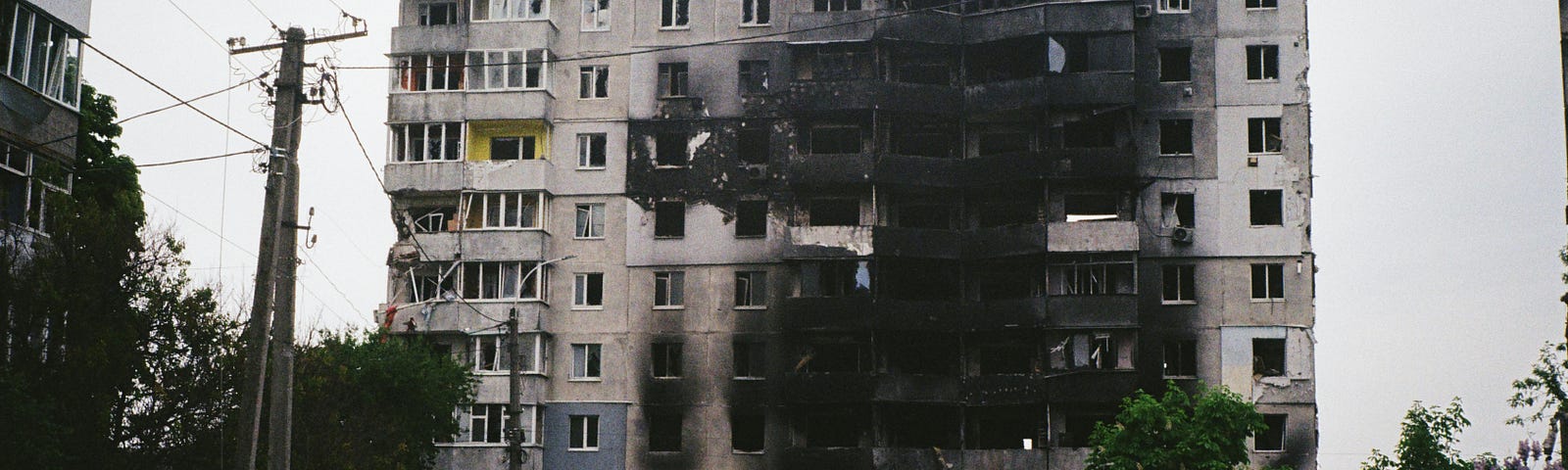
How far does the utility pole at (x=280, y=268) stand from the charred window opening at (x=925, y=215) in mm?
38054

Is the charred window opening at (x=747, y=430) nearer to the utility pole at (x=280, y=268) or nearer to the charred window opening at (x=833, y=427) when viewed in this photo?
the charred window opening at (x=833, y=427)

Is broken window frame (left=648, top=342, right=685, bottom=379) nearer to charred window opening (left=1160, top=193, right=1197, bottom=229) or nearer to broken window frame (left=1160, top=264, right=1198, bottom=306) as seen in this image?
broken window frame (left=1160, top=264, right=1198, bottom=306)

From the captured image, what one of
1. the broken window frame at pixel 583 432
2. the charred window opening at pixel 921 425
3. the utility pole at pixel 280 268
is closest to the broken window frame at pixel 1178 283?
the charred window opening at pixel 921 425

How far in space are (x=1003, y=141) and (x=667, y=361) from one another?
604 inches

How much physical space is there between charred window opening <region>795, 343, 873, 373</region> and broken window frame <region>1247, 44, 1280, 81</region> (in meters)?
17.7

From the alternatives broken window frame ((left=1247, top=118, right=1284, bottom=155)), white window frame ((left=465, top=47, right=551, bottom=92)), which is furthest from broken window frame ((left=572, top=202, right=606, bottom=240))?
broken window frame ((left=1247, top=118, right=1284, bottom=155))

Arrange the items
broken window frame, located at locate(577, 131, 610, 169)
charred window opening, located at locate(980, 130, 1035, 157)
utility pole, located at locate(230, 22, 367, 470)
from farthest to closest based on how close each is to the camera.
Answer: broken window frame, located at locate(577, 131, 610, 169)
charred window opening, located at locate(980, 130, 1035, 157)
utility pole, located at locate(230, 22, 367, 470)

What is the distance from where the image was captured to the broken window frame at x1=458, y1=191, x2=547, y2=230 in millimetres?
64625

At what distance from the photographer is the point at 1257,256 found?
62.0 metres

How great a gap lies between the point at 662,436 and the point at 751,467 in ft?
12.0

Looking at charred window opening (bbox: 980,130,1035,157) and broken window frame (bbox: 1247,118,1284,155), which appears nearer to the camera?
broken window frame (bbox: 1247,118,1284,155)

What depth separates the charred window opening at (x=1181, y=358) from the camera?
203 feet

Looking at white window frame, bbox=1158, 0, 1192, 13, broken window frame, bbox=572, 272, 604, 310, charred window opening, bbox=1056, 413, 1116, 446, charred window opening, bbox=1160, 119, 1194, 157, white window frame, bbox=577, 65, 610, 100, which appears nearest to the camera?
charred window opening, bbox=1056, 413, 1116, 446

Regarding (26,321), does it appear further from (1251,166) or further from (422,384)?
(1251,166)
